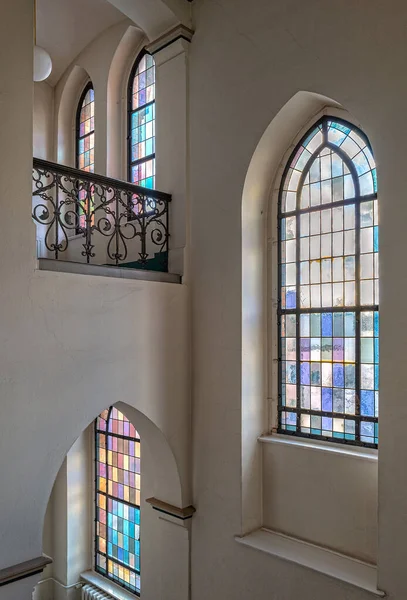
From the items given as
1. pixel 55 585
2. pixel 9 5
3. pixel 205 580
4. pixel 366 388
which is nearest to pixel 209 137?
pixel 9 5

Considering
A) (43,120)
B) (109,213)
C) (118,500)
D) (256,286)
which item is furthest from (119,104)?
(118,500)

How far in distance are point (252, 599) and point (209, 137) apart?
456cm

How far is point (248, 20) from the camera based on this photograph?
5.02 meters

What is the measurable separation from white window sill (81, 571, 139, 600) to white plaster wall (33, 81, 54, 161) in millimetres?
6631

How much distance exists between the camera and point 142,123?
23.2 feet

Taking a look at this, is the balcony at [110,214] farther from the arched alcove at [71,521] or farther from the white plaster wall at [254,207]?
the arched alcove at [71,521]

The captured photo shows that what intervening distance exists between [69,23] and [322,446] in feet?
22.0

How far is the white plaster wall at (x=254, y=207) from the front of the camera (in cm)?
391

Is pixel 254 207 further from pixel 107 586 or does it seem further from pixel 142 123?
pixel 107 586

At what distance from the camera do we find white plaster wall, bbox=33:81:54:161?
847cm

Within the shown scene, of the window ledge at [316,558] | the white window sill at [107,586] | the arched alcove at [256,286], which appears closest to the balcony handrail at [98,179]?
the arched alcove at [256,286]

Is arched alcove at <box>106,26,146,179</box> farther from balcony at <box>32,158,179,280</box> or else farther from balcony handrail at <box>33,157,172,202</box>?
balcony handrail at <box>33,157,172,202</box>

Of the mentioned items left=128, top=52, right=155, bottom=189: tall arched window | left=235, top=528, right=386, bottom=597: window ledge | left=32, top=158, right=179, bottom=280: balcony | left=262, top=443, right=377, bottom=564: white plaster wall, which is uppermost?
left=128, top=52, right=155, bottom=189: tall arched window

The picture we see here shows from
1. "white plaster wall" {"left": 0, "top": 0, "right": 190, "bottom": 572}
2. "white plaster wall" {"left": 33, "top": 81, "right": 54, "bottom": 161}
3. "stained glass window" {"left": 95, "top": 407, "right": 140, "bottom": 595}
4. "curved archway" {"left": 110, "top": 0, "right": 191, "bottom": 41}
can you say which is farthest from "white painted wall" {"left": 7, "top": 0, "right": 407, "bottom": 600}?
"white plaster wall" {"left": 33, "top": 81, "right": 54, "bottom": 161}
